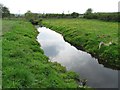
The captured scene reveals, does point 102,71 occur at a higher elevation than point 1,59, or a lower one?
lower

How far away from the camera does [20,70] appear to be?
15.1m

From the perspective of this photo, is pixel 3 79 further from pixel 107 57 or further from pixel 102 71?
pixel 107 57

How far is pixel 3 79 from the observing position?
47.0 feet

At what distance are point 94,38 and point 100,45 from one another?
5.21 m

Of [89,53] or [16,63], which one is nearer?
[16,63]

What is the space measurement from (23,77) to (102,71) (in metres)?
8.92

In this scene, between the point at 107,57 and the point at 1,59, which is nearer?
the point at 1,59

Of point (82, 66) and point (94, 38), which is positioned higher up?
point (94, 38)

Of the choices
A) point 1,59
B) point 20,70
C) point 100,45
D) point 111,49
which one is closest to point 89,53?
point 100,45

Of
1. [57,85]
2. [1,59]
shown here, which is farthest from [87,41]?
[57,85]

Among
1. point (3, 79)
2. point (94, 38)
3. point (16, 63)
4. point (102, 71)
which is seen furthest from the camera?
point (94, 38)

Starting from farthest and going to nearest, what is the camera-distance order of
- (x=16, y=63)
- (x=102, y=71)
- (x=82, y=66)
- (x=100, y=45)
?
(x=100, y=45) < (x=82, y=66) < (x=102, y=71) < (x=16, y=63)

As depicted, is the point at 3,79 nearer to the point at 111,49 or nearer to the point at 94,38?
the point at 111,49

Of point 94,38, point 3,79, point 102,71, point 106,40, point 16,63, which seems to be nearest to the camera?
point 3,79
